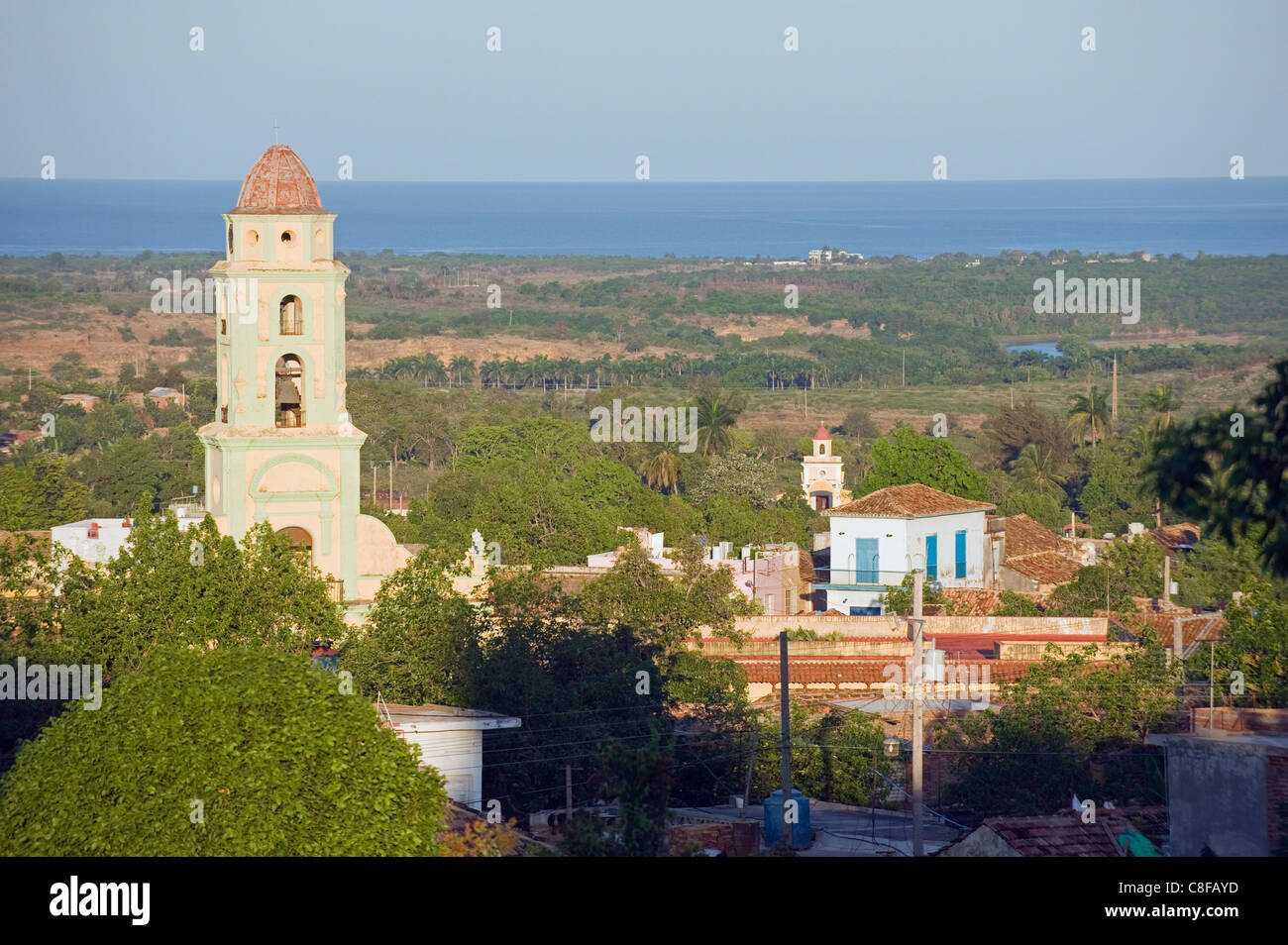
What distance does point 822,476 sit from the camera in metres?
53.7

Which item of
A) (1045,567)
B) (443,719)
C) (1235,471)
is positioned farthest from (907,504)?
(1235,471)

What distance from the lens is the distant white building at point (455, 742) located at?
19.5m

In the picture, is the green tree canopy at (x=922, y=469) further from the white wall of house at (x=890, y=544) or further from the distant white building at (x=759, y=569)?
the distant white building at (x=759, y=569)

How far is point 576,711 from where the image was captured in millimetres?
21766

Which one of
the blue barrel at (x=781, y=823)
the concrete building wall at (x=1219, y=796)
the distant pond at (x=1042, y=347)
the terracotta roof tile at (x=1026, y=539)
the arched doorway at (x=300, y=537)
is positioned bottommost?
the blue barrel at (x=781, y=823)

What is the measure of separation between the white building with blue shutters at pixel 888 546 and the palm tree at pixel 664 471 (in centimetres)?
1963

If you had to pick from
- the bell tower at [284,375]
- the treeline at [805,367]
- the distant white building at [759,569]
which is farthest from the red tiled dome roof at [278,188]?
the treeline at [805,367]

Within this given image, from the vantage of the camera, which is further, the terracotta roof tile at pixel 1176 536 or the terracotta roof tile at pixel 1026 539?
the terracotta roof tile at pixel 1176 536

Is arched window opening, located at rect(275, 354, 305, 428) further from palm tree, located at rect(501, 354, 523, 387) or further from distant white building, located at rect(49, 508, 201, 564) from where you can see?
palm tree, located at rect(501, 354, 523, 387)

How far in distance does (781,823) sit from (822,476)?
34.9 meters

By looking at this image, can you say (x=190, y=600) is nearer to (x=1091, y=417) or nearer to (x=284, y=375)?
(x=284, y=375)

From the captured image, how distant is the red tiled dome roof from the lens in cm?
2333

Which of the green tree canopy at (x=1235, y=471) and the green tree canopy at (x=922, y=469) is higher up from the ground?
the green tree canopy at (x=1235, y=471)
